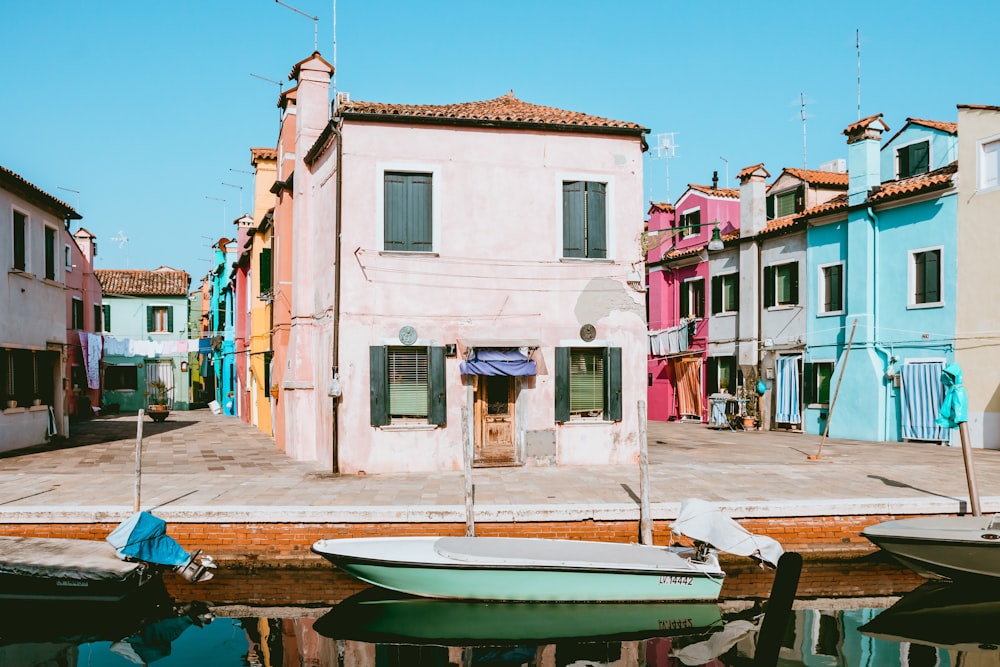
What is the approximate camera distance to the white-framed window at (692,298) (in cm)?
2945

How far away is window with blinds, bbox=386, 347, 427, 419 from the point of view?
1469 centimetres

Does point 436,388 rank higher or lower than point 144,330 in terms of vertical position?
lower

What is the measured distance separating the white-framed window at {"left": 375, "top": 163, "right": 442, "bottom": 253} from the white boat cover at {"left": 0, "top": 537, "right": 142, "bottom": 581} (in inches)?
283

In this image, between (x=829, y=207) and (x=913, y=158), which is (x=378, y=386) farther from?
(x=913, y=158)

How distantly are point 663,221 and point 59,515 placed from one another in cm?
2596

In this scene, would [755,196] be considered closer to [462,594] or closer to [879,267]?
[879,267]

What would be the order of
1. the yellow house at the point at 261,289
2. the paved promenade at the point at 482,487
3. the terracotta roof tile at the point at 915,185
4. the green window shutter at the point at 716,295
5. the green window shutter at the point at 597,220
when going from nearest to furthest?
the paved promenade at the point at 482,487
the green window shutter at the point at 597,220
the terracotta roof tile at the point at 915,185
the yellow house at the point at 261,289
the green window shutter at the point at 716,295

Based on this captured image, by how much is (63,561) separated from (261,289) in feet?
48.8

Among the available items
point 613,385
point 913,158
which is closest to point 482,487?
point 613,385

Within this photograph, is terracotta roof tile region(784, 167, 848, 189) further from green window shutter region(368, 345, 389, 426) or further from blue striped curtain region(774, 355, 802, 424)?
green window shutter region(368, 345, 389, 426)

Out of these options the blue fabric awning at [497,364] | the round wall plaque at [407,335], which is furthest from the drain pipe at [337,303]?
the blue fabric awning at [497,364]

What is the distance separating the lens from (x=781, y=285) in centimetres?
2544

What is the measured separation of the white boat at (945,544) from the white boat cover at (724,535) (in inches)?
77.6

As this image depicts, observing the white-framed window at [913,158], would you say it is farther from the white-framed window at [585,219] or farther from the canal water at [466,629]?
the canal water at [466,629]
